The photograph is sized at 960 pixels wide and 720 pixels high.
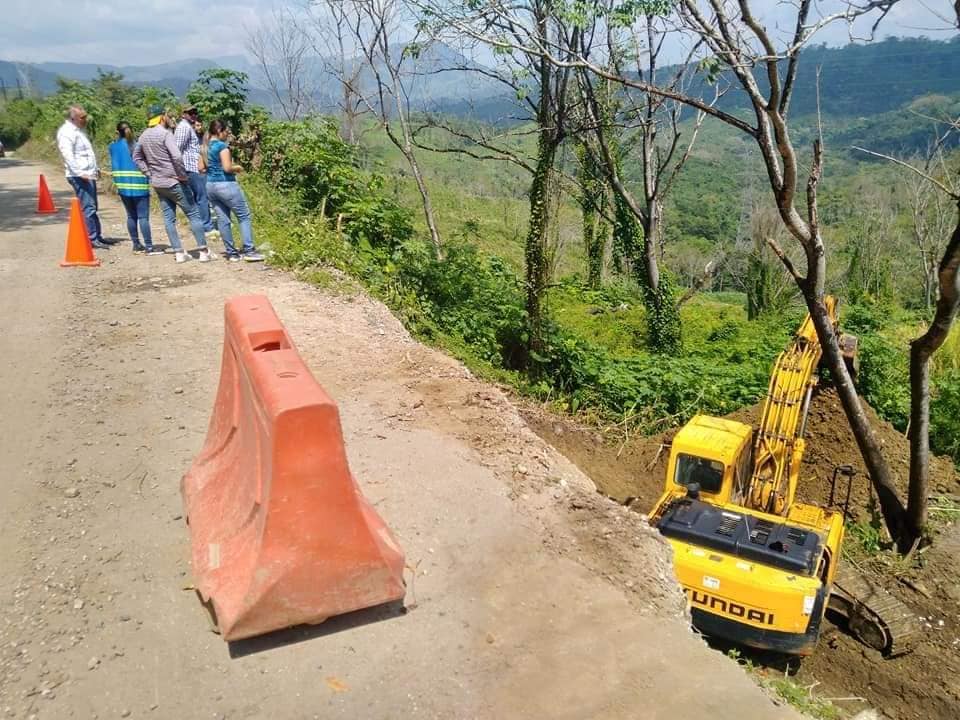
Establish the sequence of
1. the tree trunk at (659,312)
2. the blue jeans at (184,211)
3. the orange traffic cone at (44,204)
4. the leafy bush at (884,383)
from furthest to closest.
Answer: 1. the tree trunk at (659,312)
2. the leafy bush at (884,383)
3. the orange traffic cone at (44,204)
4. the blue jeans at (184,211)

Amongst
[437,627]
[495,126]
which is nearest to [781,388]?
[437,627]

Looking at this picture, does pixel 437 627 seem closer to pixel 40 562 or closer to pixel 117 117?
pixel 40 562

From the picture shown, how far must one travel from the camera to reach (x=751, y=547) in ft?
25.1

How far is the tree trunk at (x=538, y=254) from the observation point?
12.2 metres

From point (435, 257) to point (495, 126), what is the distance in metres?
6.63

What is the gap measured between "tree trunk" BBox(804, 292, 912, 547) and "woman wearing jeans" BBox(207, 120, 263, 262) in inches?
265

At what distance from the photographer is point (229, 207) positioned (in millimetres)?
9875

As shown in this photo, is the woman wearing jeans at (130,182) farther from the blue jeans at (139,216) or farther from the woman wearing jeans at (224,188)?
the woman wearing jeans at (224,188)

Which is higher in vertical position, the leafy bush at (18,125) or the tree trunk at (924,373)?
the leafy bush at (18,125)

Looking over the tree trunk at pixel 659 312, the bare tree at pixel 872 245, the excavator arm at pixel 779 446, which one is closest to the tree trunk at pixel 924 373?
the excavator arm at pixel 779 446

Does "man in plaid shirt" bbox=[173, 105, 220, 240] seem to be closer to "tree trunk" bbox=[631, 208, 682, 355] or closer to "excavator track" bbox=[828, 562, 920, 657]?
"excavator track" bbox=[828, 562, 920, 657]

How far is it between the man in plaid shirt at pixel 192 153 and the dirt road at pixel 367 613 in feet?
9.82

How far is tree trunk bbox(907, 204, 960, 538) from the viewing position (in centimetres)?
746

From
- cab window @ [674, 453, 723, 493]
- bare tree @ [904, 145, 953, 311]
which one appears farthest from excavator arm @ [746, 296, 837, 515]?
bare tree @ [904, 145, 953, 311]
